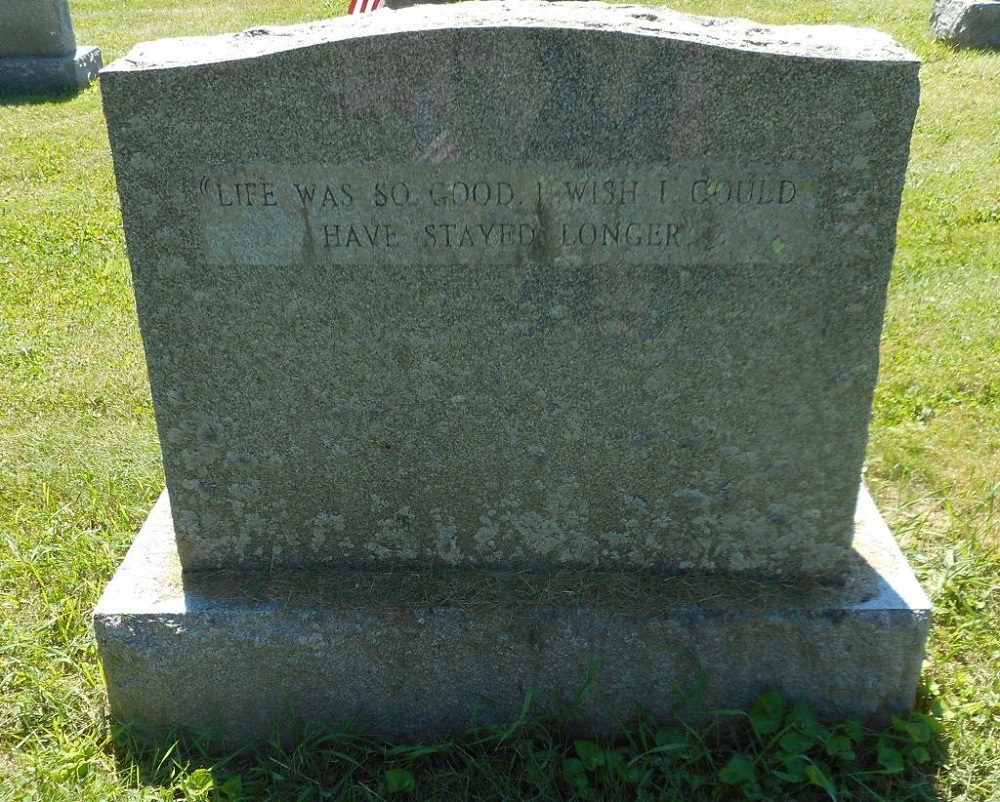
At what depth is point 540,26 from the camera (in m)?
1.96

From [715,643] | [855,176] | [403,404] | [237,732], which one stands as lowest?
[237,732]

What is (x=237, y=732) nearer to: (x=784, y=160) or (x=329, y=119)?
(x=329, y=119)

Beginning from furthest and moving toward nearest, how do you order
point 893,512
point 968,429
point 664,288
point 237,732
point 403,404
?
point 968,429
point 893,512
point 237,732
point 403,404
point 664,288

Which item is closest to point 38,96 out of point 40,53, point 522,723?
point 40,53

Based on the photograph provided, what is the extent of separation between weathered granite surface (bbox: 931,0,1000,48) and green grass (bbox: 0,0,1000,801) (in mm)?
2921

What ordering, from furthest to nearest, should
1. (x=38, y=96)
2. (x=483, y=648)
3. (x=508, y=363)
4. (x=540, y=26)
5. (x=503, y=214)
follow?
A: (x=38, y=96), (x=483, y=648), (x=508, y=363), (x=503, y=214), (x=540, y=26)

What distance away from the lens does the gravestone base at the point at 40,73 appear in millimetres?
8969

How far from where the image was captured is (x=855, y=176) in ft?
6.64

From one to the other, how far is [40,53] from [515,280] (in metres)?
8.68

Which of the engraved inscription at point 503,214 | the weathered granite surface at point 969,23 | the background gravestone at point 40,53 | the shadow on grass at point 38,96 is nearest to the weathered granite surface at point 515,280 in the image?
the engraved inscription at point 503,214

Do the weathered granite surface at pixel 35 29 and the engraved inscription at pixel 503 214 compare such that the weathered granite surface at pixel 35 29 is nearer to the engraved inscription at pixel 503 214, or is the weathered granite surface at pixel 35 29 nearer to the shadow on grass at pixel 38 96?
the shadow on grass at pixel 38 96

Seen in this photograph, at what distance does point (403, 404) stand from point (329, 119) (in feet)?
2.24

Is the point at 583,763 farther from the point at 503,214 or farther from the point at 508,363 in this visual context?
the point at 503,214

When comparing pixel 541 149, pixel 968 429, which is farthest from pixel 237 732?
pixel 968 429
